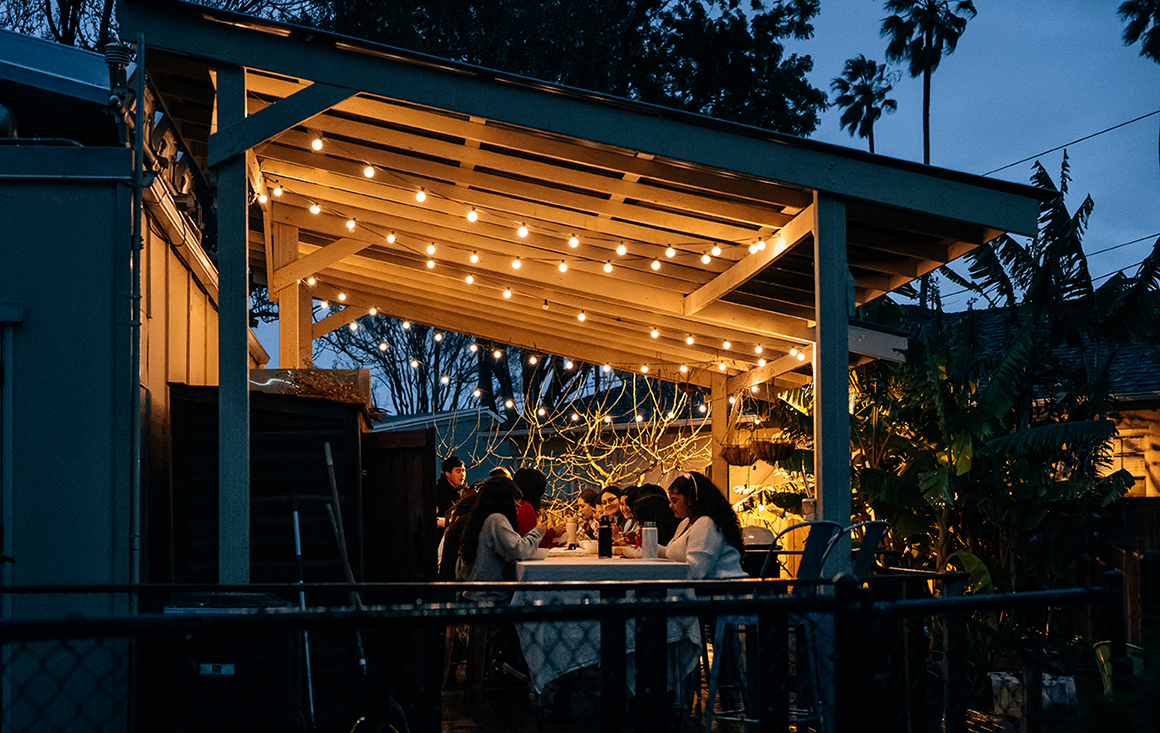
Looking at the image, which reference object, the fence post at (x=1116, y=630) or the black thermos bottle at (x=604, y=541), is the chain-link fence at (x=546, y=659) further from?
the black thermos bottle at (x=604, y=541)

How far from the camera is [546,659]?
4.21 m

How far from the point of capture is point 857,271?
26.6 ft

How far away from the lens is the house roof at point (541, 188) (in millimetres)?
5594

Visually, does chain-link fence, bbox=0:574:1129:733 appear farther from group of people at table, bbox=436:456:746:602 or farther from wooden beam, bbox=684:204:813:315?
wooden beam, bbox=684:204:813:315

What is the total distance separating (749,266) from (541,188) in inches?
69.7

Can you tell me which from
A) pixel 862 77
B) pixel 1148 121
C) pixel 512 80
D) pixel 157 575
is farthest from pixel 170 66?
pixel 1148 121

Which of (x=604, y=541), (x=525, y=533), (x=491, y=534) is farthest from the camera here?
(x=525, y=533)

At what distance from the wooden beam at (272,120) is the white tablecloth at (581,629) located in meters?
2.87

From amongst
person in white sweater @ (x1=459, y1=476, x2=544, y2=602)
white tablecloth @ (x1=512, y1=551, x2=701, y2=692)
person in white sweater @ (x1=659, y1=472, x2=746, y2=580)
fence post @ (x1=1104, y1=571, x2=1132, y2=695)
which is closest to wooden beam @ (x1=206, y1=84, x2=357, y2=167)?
person in white sweater @ (x1=459, y1=476, x2=544, y2=602)

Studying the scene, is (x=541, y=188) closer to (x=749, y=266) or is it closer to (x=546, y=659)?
(x=749, y=266)

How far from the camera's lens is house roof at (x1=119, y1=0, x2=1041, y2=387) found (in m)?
5.59

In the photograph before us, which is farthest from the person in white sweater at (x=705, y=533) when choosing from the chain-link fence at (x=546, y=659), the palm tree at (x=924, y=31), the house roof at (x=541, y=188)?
the palm tree at (x=924, y=31)

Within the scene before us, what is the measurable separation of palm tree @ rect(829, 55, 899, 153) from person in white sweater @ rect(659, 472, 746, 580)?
72.6 feet

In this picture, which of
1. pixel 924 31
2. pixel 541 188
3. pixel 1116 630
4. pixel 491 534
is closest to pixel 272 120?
pixel 541 188
